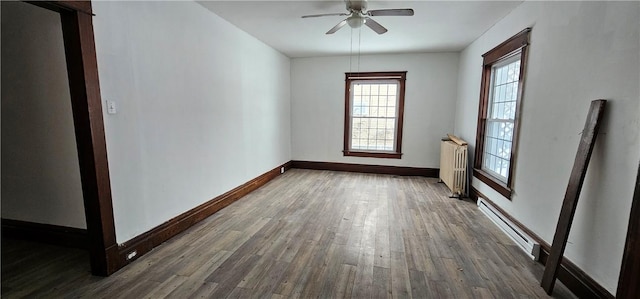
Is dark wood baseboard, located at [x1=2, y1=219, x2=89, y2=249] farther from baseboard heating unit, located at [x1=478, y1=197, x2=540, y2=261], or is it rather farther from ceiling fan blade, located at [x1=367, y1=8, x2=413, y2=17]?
baseboard heating unit, located at [x1=478, y1=197, x2=540, y2=261]

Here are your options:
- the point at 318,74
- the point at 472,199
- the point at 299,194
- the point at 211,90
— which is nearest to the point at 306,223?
the point at 299,194

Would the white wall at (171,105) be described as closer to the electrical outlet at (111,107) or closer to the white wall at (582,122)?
the electrical outlet at (111,107)

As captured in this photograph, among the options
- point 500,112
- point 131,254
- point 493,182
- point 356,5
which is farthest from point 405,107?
point 131,254

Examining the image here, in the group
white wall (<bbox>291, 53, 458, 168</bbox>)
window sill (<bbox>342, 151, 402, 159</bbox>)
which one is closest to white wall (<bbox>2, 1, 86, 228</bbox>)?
white wall (<bbox>291, 53, 458, 168</bbox>)

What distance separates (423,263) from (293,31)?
341cm

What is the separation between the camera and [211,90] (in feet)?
11.2

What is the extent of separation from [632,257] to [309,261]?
210 centimetres

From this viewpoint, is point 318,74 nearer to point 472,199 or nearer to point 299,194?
point 299,194

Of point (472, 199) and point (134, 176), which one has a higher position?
point (134, 176)

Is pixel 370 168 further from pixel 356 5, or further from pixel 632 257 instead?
pixel 632 257

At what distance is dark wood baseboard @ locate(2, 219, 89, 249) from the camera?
2523 millimetres

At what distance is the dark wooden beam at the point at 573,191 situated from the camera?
189 centimetres

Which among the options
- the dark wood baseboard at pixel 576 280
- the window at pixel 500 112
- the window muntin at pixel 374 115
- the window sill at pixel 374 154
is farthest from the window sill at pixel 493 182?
the window muntin at pixel 374 115

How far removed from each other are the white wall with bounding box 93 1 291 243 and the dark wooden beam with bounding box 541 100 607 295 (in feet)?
11.0
